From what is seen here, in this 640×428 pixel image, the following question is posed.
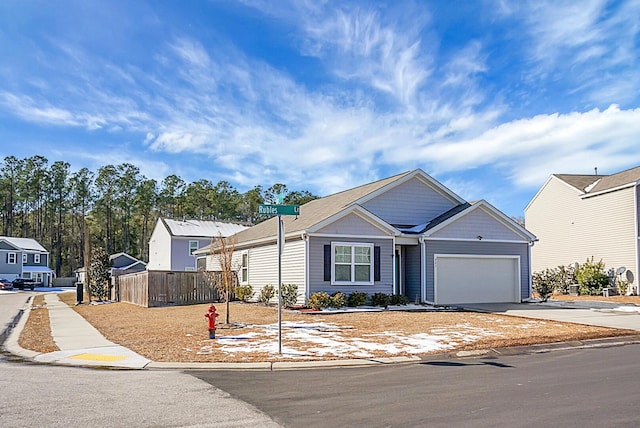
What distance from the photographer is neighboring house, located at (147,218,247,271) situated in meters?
45.5

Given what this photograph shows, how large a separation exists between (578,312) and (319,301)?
8.94 m

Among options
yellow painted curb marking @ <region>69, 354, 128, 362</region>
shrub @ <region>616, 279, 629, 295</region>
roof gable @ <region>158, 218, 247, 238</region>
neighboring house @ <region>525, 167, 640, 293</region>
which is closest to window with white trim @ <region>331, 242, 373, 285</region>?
yellow painted curb marking @ <region>69, 354, 128, 362</region>

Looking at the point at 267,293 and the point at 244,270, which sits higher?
the point at 244,270

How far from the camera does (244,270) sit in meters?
26.5

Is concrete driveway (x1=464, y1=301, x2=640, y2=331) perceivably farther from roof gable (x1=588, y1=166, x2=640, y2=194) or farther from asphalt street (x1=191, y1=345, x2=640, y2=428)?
roof gable (x1=588, y1=166, x2=640, y2=194)

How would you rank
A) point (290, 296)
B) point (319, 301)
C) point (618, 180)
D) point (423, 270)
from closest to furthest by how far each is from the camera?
point (319, 301)
point (290, 296)
point (423, 270)
point (618, 180)

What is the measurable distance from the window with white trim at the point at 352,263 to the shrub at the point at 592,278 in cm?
1487

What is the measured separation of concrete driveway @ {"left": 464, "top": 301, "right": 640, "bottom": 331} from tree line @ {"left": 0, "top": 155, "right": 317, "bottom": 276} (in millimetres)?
54535

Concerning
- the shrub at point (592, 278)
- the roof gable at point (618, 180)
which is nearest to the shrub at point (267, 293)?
the shrub at point (592, 278)

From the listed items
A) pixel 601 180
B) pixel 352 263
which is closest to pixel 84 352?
pixel 352 263

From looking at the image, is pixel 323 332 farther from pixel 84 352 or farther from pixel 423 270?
pixel 423 270

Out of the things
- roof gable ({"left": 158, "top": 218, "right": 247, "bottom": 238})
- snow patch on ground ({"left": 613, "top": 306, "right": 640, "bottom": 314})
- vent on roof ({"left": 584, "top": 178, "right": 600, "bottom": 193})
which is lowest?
snow patch on ground ({"left": 613, "top": 306, "right": 640, "bottom": 314})

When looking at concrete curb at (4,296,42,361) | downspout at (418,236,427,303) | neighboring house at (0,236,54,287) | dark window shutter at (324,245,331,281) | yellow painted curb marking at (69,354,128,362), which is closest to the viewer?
yellow painted curb marking at (69,354,128,362)

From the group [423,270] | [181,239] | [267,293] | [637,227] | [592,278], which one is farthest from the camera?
[181,239]
